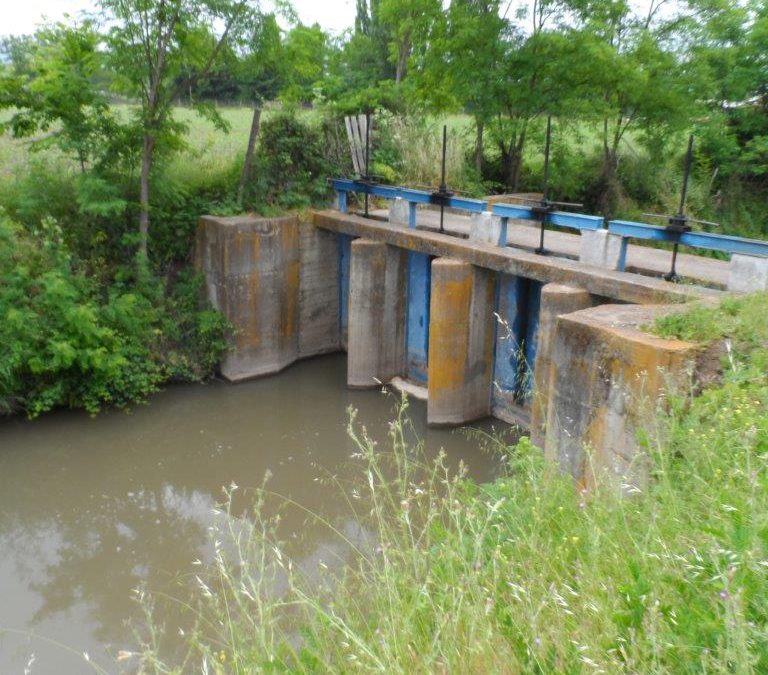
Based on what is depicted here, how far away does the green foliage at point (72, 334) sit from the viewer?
909 cm

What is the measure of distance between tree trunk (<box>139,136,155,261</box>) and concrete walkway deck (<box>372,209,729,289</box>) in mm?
3427

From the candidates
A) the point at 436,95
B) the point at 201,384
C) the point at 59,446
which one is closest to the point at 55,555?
the point at 59,446

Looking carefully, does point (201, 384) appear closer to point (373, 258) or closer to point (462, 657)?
point (373, 258)

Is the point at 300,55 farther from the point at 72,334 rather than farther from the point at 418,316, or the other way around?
the point at 72,334

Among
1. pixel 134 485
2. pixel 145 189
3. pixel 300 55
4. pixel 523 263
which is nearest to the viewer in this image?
pixel 134 485

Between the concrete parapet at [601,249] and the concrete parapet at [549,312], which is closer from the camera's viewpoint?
the concrete parapet at [549,312]

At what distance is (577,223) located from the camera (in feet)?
28.5

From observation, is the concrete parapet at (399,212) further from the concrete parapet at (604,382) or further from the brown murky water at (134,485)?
the concrete parapet at (604,382)

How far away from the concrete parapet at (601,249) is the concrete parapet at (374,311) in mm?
3030

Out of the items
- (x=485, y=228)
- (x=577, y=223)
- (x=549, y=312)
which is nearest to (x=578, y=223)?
(x=577, y=223)

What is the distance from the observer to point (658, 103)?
1273 cm

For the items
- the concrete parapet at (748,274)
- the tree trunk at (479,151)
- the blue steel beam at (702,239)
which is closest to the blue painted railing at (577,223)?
the blue steel beam at (702,239)

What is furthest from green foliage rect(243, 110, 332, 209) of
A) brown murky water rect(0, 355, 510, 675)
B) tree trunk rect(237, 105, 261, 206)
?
brown murky water rect(0, 355, 510, 675)

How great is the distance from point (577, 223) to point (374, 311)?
10.7 feet
